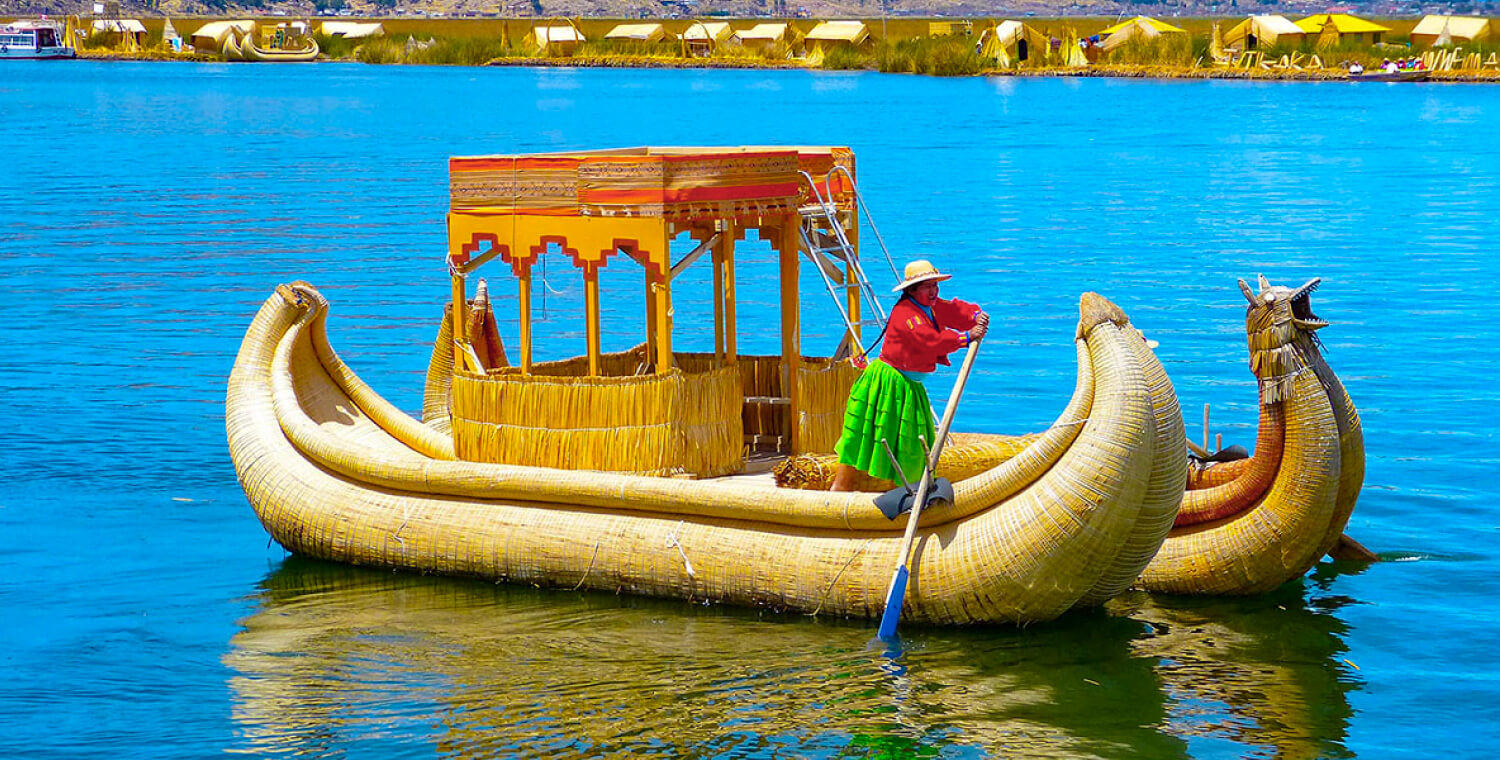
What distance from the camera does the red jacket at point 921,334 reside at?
9.63 meters

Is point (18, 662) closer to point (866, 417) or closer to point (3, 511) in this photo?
point (3, 511)

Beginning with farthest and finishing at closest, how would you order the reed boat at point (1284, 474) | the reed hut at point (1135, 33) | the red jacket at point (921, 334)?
the reed hut at point (1135, 33)
the reed boat at point (1284, 474)
the red jacket at point (921, 334)

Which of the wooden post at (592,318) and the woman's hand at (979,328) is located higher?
the woman's hand at (979,328)

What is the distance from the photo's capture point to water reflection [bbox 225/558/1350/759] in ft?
28.4

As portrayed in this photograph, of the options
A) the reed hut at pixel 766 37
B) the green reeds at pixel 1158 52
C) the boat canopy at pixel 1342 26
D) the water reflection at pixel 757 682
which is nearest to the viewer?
the water reflection at pixel 757 682

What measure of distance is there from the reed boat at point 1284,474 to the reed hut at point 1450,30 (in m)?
74.4

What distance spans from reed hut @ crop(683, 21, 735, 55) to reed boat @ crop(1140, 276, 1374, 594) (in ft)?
315

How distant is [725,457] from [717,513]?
107cm

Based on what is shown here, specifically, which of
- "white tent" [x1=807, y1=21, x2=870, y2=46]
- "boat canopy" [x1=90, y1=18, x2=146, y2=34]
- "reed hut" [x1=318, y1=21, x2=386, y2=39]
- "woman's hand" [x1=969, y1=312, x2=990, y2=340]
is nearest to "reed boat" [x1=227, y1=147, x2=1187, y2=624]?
"woman's hand" [x1=969, y1=312, x2=990, y2=340]

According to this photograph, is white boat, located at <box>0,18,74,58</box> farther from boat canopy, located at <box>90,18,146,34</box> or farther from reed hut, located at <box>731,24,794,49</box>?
reed hut, located at <box>731,24,794,49</box>

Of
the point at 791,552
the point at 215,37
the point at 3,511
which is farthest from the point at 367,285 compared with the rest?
the point at 215,37

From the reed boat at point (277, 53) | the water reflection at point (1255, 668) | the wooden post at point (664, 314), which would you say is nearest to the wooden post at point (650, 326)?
the wooden post at point (664, 314)

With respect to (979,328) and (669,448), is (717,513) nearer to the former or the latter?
(669,448)

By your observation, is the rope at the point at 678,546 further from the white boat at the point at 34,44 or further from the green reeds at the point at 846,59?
the white boat at the point at 34,44
